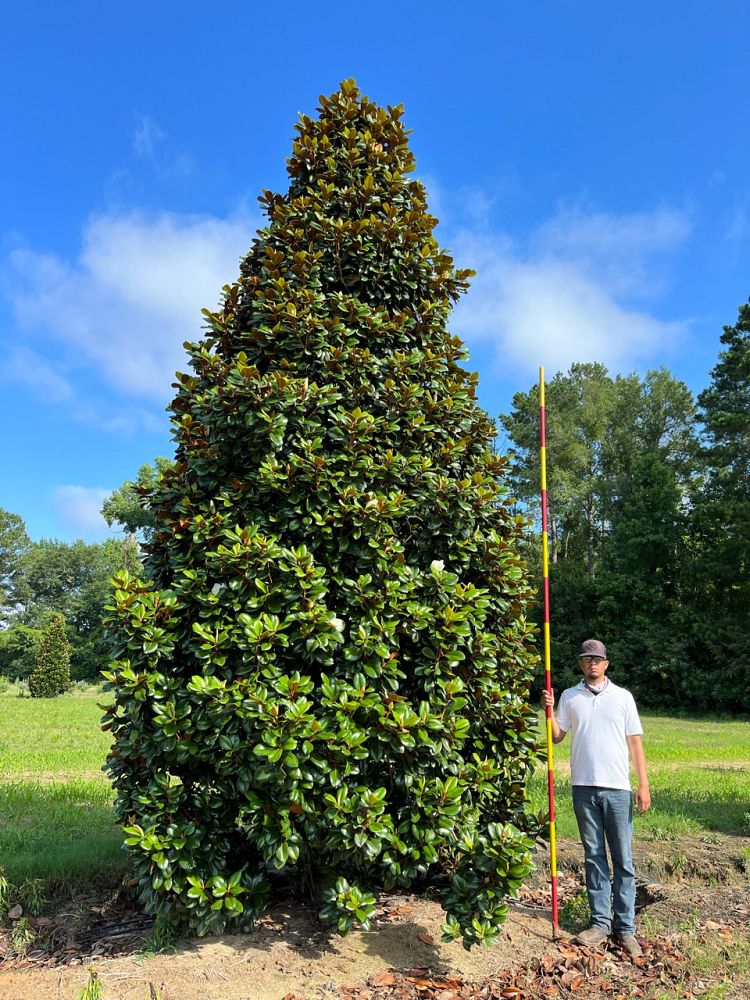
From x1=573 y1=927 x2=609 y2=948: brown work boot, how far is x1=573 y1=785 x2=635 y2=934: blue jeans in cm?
4

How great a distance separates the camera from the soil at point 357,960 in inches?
163

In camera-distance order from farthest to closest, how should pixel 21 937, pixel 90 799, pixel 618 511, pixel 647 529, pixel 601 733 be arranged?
pixel 618 511 → pixel 647 529 → pixel 90 799 → pixel 601 733 → pixel 21 937

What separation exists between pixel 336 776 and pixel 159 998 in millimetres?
1503

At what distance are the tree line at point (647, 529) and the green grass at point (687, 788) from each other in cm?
1151

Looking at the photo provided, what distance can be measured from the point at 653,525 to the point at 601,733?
34.0 metres

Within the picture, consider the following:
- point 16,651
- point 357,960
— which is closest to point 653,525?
point 357,960

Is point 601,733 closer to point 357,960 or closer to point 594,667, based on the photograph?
point 594,667

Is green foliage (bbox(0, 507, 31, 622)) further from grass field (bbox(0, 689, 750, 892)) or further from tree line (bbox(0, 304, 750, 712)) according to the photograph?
grass field (bbox(0, 689, 750, 892))

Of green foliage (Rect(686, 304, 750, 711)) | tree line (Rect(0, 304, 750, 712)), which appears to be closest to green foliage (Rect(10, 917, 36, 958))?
tree line (Rect(0, 304, 750, 712))

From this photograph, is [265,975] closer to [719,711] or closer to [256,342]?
[256,342]

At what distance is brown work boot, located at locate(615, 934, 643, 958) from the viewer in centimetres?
484

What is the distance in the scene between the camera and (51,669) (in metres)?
32.6

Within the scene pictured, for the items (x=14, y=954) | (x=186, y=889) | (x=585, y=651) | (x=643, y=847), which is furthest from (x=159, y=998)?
(x=643, y=847)

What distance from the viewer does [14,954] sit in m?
4.72
